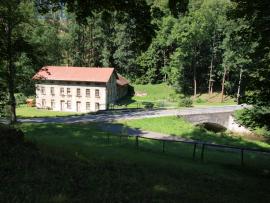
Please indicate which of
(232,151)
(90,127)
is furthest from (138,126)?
(232,151)

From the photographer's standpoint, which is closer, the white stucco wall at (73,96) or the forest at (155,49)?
the forest at (155,49)

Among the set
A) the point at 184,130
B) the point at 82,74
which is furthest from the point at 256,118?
the point at 82,74

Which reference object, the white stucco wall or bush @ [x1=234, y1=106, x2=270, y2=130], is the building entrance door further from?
bush @ [x1=234, y1=106, x2=270, y2=130]

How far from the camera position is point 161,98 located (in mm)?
65688

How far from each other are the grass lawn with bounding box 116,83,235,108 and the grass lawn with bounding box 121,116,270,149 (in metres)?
19.8

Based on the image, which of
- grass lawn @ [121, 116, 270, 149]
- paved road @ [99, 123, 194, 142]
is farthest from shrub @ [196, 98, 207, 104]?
paved road @ [99, 123, 194, 142]

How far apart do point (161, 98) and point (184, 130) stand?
31.9 meters

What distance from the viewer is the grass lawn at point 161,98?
59.8m

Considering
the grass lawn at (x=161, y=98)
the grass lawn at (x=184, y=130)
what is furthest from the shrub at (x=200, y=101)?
the grass lawn at (x=184, y=130)

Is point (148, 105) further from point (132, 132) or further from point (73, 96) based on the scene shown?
point (132, 132)

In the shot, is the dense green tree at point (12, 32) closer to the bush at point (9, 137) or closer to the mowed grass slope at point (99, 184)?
the bush at point (9, 137)

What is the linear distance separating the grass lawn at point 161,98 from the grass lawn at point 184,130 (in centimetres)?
1982

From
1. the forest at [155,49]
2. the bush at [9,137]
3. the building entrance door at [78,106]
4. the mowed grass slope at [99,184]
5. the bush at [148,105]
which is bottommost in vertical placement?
the building entrance door at [78,106]

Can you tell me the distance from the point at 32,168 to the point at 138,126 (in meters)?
27.4
